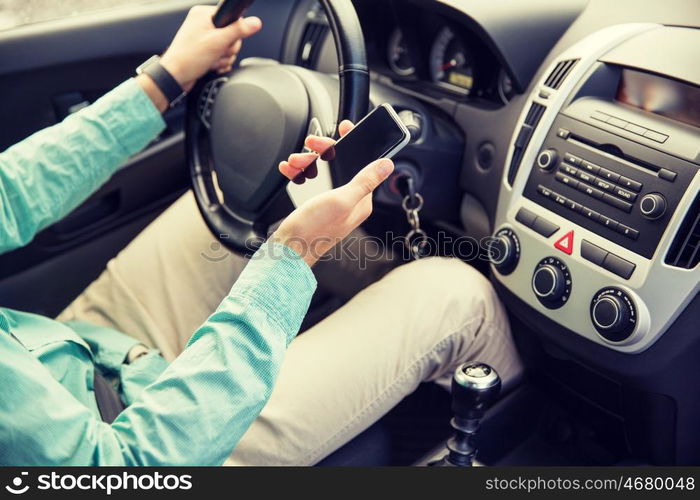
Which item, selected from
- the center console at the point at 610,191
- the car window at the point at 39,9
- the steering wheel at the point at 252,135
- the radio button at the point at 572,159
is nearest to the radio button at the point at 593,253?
the center console at the point at 610,191

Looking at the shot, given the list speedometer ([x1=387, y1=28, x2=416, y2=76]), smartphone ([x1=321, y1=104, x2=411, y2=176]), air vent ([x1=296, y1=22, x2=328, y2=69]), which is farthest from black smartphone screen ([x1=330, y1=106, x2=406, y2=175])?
air vent ([x1=296, y1=22, x2=328, y2=69])

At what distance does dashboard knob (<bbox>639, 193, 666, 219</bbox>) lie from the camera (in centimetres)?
81

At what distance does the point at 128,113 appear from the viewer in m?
1.06

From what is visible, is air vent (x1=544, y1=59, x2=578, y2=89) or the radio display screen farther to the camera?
air vent (x1=544, y1=59, x2=578, y2=89)

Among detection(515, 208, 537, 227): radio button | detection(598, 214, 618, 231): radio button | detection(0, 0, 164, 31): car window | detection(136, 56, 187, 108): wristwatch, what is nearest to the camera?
detection(598, 214, 618, 231): radio button

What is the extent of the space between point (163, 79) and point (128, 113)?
73 mm

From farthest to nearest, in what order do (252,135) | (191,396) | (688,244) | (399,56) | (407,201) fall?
(399,56) → (407,201) → (252,135) → (688,244) → (191,396)

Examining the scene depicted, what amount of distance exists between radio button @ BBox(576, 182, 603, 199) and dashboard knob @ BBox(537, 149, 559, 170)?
5 centimetres

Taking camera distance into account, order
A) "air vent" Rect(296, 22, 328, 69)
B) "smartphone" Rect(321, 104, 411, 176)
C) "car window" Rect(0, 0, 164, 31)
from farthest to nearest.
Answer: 1. "air vent" Rect(296, 22, 328, 69)
2. "car window" Rect(0, 0, 164, 31)
3. "smartphone" Rect(321, 104, 411, 176)

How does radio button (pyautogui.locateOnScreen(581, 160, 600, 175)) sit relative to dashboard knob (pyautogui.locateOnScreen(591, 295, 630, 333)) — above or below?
above

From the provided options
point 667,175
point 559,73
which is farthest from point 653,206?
point 559,73

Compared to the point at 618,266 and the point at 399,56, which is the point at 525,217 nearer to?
the point at 618,266

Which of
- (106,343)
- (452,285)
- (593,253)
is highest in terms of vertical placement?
(593,253)

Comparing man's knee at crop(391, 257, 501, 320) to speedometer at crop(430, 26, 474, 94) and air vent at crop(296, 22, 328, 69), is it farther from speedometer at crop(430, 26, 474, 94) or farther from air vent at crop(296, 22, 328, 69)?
air vent at crop(296, 22, 328, 69)
